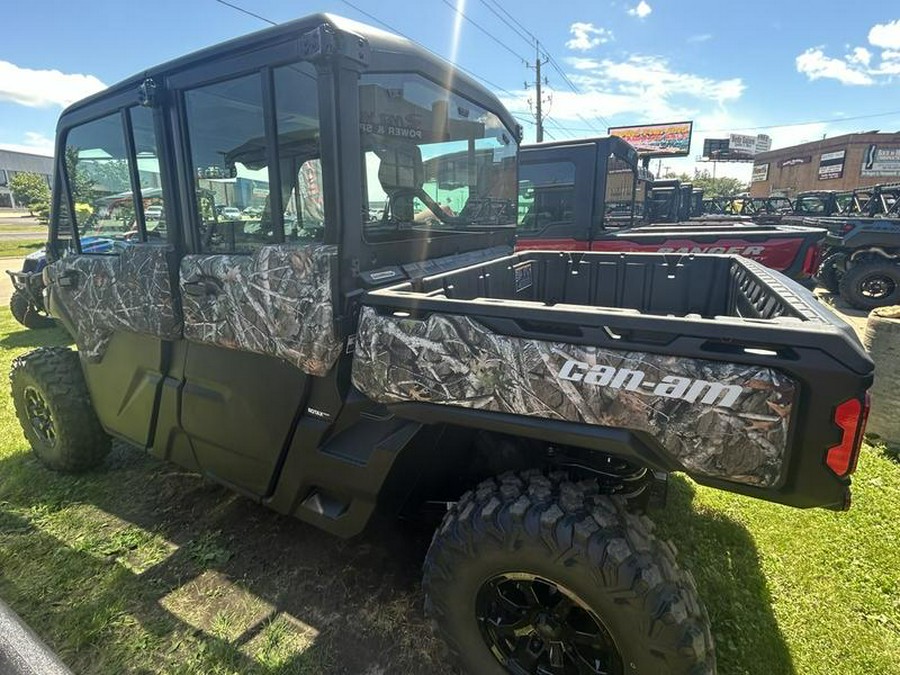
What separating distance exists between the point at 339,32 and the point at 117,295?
205 cm

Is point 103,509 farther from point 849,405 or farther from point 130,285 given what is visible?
point 849,405

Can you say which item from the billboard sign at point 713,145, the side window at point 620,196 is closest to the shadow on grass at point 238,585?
the side window at point 620,196

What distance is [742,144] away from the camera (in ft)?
176

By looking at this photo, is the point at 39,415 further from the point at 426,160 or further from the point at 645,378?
the point at 645,378

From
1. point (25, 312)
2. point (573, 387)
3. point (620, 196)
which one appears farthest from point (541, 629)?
point (25, 312)

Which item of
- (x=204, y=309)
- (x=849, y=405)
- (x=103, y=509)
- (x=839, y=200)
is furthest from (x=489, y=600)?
(x=839, y=200)

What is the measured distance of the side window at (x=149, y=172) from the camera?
256cm

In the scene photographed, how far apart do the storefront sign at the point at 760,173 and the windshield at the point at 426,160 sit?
58452 millimetres

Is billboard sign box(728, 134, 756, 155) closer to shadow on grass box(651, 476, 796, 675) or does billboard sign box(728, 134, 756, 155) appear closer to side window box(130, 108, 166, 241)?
shadow on grass box(651, 476, 796, 675)

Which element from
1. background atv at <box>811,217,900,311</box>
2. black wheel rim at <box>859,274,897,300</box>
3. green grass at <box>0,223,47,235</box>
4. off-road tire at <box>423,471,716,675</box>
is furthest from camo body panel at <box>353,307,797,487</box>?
green grass at <box>0,223,47,235</box>

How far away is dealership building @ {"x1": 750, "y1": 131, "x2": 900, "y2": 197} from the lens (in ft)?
128

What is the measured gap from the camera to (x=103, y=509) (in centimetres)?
330

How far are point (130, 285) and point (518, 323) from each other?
230 centimetres

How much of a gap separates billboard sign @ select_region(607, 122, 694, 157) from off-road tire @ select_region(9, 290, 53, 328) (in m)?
40.0
